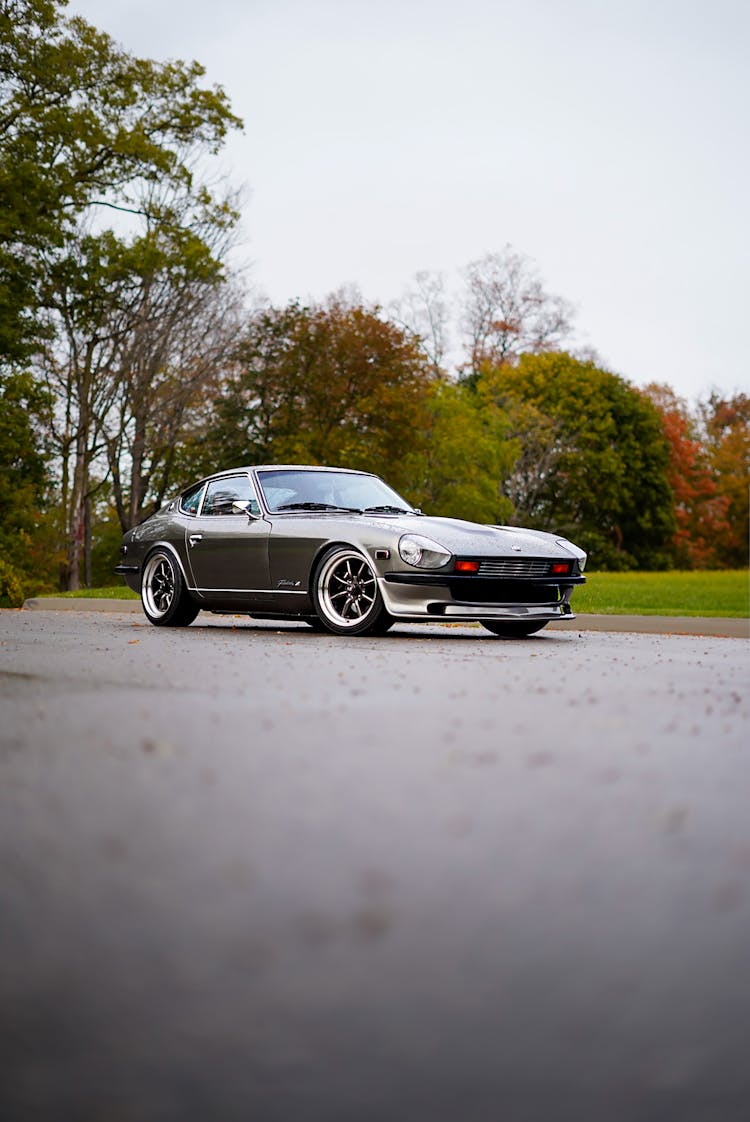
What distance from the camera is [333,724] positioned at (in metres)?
5.72

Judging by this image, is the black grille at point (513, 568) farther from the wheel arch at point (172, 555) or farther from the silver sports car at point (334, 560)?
the wheel arch at point (172, 555)

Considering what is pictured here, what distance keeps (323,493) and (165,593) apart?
2090mm

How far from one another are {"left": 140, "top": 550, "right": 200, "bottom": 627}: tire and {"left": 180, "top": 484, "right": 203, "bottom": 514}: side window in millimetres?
487

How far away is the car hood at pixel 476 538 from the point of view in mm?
11211

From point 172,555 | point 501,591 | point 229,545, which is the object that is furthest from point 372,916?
point 172,555

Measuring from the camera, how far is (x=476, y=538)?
1142cm

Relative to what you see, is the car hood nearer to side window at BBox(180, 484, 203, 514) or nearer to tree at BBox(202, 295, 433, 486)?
side window at BBox(180, 484, 203, 514)

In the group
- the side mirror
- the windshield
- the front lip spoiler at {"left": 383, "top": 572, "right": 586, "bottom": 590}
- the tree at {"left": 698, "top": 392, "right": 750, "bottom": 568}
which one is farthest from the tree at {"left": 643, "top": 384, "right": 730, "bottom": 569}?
the front lip spoiler at {"left": 383, "top": 572, "right": 586, "bottom": 590}

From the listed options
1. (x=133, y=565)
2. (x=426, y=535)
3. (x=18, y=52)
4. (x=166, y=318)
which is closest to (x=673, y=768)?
(x=426, y=535)

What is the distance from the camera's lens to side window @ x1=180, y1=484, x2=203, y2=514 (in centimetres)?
1347

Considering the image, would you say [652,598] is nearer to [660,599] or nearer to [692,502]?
[660,599]

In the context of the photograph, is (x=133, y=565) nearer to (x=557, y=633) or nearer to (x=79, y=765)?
(x=557, y=633)

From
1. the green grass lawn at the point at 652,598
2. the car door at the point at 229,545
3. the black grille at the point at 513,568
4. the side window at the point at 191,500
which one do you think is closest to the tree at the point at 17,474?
the green grass lawn at the point at 652,598

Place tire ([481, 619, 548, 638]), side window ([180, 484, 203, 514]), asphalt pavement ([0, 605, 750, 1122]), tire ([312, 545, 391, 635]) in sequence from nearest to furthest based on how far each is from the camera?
asphalt pavement ([0, 605, 750, 1122]) → tire ([312, 545, 391, 635]) → tire ([481, 619, 548, 638]) → side window ([180, 484, 203, 514])
